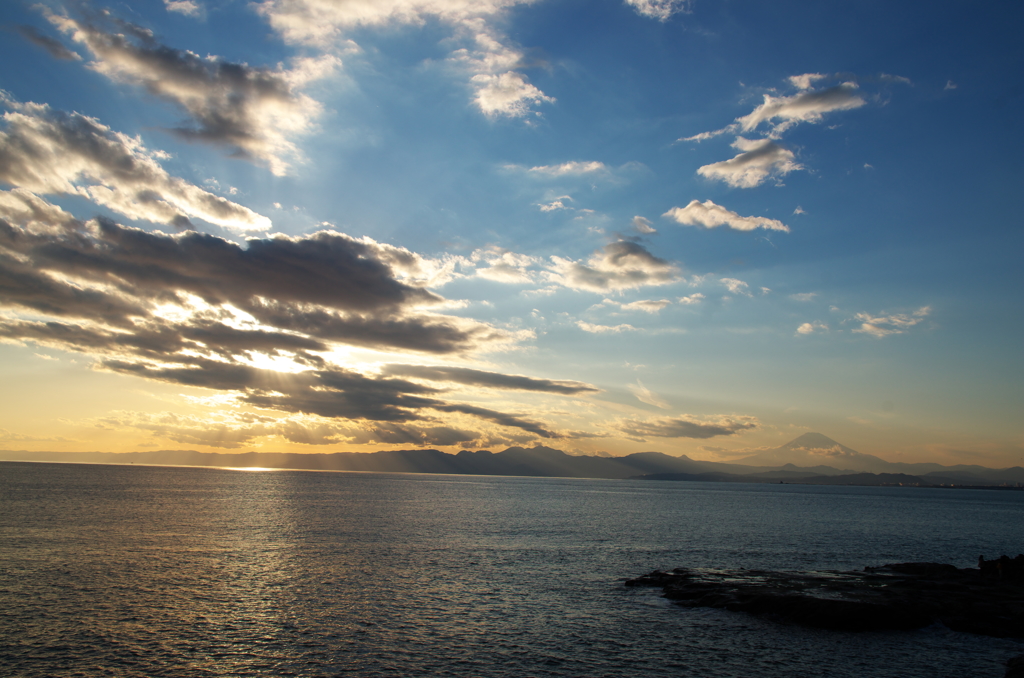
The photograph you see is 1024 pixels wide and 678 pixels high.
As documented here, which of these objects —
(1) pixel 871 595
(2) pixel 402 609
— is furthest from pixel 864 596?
(2) pixel 402 609

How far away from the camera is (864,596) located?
47.6 metres

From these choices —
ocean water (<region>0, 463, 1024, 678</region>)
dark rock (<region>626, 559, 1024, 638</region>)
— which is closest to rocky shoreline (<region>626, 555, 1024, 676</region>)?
dark rock (<region>626, 559, 1024, 638</region>)

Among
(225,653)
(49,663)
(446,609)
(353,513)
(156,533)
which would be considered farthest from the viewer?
(353,513)

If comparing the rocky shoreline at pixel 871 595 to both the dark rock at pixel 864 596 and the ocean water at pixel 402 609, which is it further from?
the ocean water at pixel 402 609

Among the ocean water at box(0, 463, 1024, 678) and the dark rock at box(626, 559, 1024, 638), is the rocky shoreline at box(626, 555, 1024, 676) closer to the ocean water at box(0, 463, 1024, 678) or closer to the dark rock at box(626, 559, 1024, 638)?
the dark rock at box(626, 559, 1024, 638)

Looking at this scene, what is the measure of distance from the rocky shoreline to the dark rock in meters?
0.06

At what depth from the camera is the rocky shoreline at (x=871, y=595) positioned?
41.8 metres

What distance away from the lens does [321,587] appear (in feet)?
168

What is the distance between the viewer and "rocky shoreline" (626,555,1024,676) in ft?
137

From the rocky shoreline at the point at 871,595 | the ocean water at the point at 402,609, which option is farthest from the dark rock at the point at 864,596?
the ocean water at the point at 402,609

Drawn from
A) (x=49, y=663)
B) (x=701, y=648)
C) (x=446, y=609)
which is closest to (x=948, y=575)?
(x=701, y=648)

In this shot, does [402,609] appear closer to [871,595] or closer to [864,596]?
[864,596]

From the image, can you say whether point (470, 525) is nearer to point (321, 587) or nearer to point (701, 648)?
point (321, 587)

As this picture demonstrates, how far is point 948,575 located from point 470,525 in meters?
71.4
